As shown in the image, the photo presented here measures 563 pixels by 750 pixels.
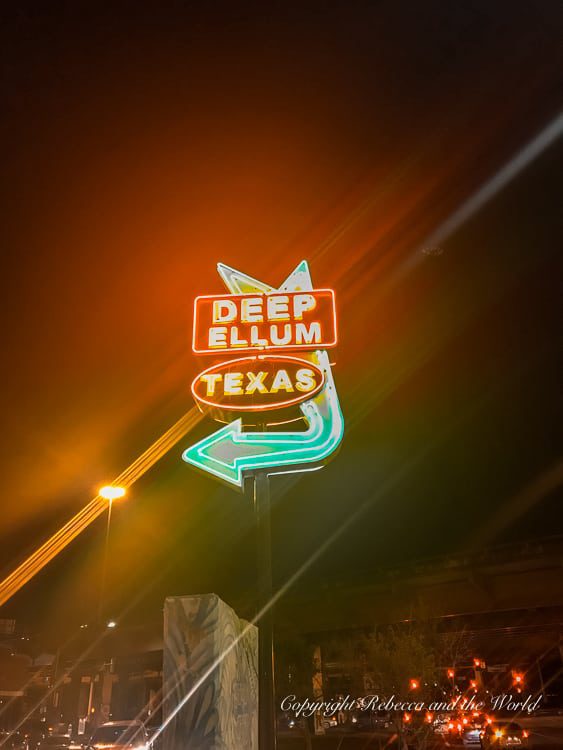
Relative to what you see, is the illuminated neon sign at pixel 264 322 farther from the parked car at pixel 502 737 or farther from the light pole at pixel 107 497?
the parked car at pixel 502 737

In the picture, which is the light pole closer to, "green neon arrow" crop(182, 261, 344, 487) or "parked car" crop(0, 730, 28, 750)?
"parked car" crop(0, 730, 28, 750)

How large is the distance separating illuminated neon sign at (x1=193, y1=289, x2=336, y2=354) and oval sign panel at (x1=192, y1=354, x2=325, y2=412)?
1.71ft

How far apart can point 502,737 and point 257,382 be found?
24254 mm

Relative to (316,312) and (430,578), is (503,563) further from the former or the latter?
(316,312)

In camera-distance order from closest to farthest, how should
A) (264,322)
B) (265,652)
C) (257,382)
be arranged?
(265,652) < (257,382) < (264,322)

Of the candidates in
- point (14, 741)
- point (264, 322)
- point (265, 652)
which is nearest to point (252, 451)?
point (264, 322)

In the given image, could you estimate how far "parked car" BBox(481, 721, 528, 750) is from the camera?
951 inches

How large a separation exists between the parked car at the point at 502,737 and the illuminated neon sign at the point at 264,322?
2143cm

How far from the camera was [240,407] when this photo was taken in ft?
32.9

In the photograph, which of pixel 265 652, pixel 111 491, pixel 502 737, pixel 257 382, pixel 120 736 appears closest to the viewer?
pixel 265 652

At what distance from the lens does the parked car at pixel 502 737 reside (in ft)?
79.3

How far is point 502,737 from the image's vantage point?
25656 millimetres

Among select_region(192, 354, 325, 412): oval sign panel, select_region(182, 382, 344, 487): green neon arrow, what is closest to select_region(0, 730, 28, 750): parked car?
select_region(182, 382, 344, 487): green neon arrow

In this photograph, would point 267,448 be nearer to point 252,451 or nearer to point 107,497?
point 252,451
